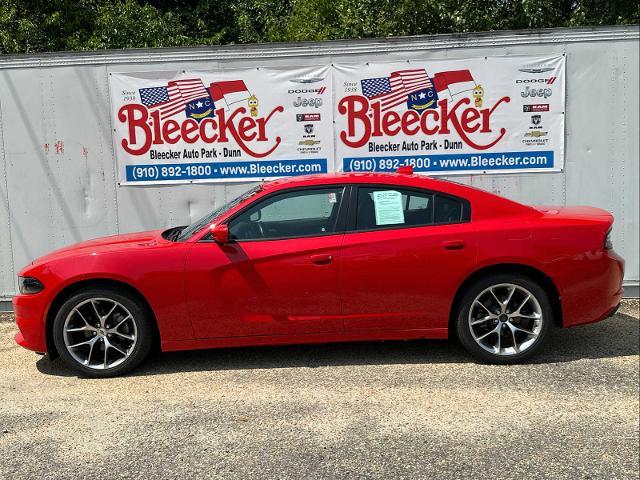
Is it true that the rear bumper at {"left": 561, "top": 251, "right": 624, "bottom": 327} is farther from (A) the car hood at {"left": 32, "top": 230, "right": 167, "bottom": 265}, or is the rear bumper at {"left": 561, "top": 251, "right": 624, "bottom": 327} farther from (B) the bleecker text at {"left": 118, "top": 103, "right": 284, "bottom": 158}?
(B) the bleecker text at {"left": 118, "top": 103, "right": 284, "bottom": 158}

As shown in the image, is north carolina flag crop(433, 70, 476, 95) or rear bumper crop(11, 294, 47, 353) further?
north carolina flag crop(433, 70, 476, 95)

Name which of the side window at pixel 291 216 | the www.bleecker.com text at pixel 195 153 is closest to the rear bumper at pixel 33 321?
the side window at pixel 291 216

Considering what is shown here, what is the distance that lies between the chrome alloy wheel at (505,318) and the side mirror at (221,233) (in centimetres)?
200

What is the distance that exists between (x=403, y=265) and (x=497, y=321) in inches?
35.2

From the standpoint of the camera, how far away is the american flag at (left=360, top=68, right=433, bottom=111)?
663 cm

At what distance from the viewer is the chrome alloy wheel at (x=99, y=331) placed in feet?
15.1

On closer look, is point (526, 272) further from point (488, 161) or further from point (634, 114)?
point (634, 114)

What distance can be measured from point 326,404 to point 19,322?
2568 mm

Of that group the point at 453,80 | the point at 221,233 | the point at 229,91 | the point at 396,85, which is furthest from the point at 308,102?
the point at 221,233

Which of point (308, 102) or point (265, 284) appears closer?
point (265, 284)

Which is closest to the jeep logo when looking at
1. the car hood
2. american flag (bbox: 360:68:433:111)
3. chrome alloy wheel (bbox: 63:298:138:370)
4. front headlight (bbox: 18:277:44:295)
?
american flag (bbox: 360:68:433:111)

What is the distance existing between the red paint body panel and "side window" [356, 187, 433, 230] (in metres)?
0.09

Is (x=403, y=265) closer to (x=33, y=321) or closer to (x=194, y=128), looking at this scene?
(x=33, y=321)

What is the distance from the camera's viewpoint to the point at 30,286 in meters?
4.67
